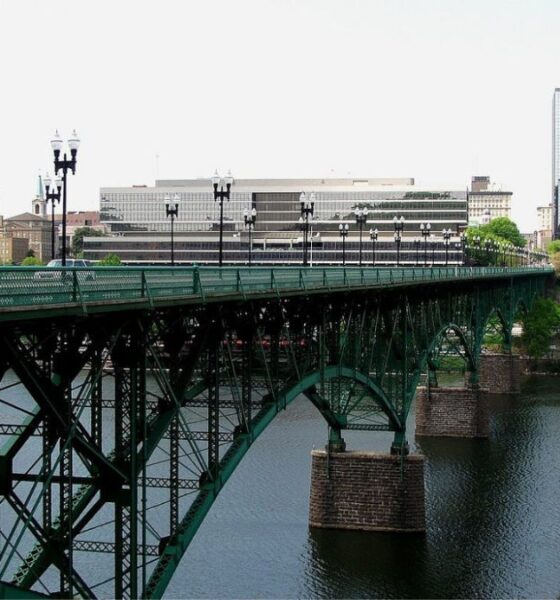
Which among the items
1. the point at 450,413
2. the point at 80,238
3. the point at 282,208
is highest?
the point at 282,208

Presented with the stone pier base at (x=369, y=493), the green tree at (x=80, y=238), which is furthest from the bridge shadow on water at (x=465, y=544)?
the green tree at (x=80, y=238)

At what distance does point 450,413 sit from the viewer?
241 ft

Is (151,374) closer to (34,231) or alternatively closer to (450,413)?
(450,413)

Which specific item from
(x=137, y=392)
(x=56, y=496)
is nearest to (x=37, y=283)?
(x=137, y=392)

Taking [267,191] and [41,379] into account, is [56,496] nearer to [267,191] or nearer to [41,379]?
[41,379]

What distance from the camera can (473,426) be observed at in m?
73.3

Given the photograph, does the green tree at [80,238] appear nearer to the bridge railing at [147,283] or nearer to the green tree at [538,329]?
the green tree at [538,329]

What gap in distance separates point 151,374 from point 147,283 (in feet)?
29.5

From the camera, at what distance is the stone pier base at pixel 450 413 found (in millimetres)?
73188

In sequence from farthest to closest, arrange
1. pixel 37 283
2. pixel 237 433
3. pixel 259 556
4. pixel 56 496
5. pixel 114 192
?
pixel 114 192 < pixel 56 496 < pixel 259 556 < pixel 237 433 < pixel 37 283

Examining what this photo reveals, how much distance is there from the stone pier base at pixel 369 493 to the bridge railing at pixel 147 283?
11069 millimetres

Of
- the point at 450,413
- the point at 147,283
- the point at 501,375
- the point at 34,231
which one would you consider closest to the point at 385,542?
the point at 147,283

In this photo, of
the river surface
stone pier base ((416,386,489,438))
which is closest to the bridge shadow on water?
the river surface

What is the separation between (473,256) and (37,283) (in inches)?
5820
